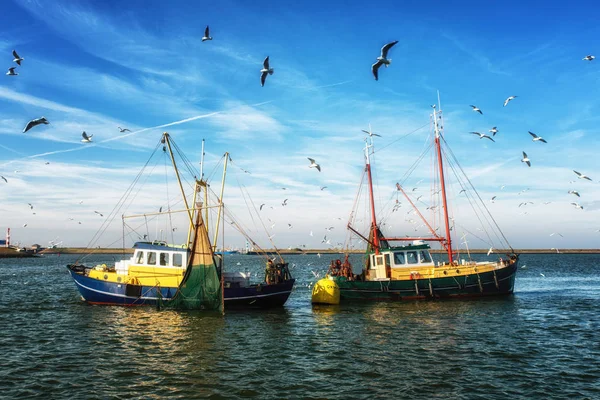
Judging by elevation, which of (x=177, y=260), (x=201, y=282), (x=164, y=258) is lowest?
(x=201, y=282)

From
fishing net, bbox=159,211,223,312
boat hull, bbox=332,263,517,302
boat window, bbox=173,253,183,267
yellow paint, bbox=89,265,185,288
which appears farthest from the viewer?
boat hull, bbox=332,263,517,302

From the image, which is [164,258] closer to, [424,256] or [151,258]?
[151,258]

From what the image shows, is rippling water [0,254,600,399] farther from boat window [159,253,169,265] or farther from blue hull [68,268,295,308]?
boat window [159,253,169,265]

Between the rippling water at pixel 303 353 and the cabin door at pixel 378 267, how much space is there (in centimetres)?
539

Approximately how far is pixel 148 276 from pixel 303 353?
1503 centimetres

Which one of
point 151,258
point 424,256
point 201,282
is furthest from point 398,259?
point 151,258

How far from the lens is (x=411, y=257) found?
112ft

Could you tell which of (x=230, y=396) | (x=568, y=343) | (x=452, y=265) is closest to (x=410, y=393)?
(x=230, y=396)

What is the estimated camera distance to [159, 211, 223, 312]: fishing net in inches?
1003

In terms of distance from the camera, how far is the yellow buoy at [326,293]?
30.9 meters

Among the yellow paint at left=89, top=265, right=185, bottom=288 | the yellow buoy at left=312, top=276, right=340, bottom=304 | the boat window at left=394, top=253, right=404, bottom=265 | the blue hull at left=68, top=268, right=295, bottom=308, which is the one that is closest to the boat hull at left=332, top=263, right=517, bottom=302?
the boat window at left=394, top=253, right=404, bottom=265

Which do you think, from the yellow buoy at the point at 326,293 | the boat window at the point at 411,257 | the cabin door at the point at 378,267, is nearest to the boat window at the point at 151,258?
the yellow buoy at the point at 326,293

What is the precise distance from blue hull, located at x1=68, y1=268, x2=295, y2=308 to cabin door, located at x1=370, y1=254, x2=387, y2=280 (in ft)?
28.9

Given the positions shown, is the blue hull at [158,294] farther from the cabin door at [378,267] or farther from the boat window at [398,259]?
the boat window at [398,259]
